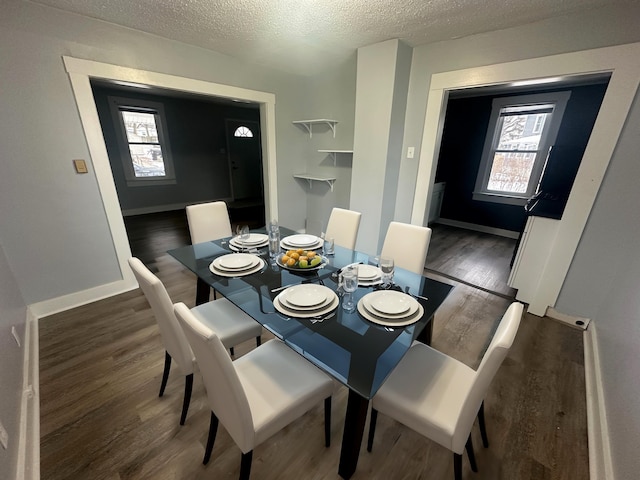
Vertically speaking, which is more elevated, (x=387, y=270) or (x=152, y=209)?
(x=387, y=270)

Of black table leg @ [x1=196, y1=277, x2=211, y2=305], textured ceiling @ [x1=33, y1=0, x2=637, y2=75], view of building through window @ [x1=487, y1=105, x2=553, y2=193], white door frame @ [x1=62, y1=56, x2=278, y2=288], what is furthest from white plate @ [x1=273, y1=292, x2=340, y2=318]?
view of building through window @ [x1=487, y1=105, x2=553, y2=193]

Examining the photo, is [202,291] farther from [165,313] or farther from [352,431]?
[352,431]

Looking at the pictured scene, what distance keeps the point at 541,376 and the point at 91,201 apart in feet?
12.4

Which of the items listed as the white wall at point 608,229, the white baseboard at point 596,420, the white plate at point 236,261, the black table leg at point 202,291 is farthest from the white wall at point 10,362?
the white wall at point 608,229

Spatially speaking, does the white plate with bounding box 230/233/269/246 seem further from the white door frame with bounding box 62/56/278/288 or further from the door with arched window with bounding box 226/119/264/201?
the door with arched window with bounding box 226/119/264/201

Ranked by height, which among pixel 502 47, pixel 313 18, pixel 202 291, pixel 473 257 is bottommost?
pixel 473 257

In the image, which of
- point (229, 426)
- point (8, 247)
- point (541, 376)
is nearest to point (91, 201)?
point (8, 247)

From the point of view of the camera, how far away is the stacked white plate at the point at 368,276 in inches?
58.0

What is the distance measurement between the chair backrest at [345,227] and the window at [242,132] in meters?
5.29

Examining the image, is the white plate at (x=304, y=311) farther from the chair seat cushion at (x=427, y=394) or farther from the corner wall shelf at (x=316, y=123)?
the corner wall shelf at (x=316, y=123)

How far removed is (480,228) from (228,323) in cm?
476

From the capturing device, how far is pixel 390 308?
3.96ft

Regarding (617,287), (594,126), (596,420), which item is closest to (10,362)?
(596,420)

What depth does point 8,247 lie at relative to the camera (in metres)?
2.02
